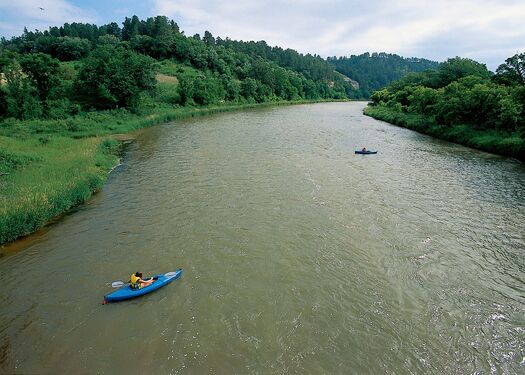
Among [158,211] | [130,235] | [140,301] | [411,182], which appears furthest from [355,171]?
[140,301]

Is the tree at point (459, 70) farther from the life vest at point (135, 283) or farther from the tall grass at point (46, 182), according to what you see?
the life vest at point (135, 283)

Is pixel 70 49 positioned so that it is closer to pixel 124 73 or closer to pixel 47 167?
pixel 124 73

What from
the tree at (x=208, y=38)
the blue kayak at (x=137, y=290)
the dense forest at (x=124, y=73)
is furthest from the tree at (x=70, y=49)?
the blue kayak at (x=137, y=290)

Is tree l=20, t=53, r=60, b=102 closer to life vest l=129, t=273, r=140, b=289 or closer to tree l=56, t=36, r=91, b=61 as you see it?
life vest l=129, t=273, r=140, b=289

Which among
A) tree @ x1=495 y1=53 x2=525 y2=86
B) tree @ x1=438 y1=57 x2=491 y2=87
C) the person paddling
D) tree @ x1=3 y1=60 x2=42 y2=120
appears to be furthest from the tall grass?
tree @ x1=438 y1=57 x2=491 y2=87

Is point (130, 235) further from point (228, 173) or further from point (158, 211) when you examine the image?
point (228, 173)
